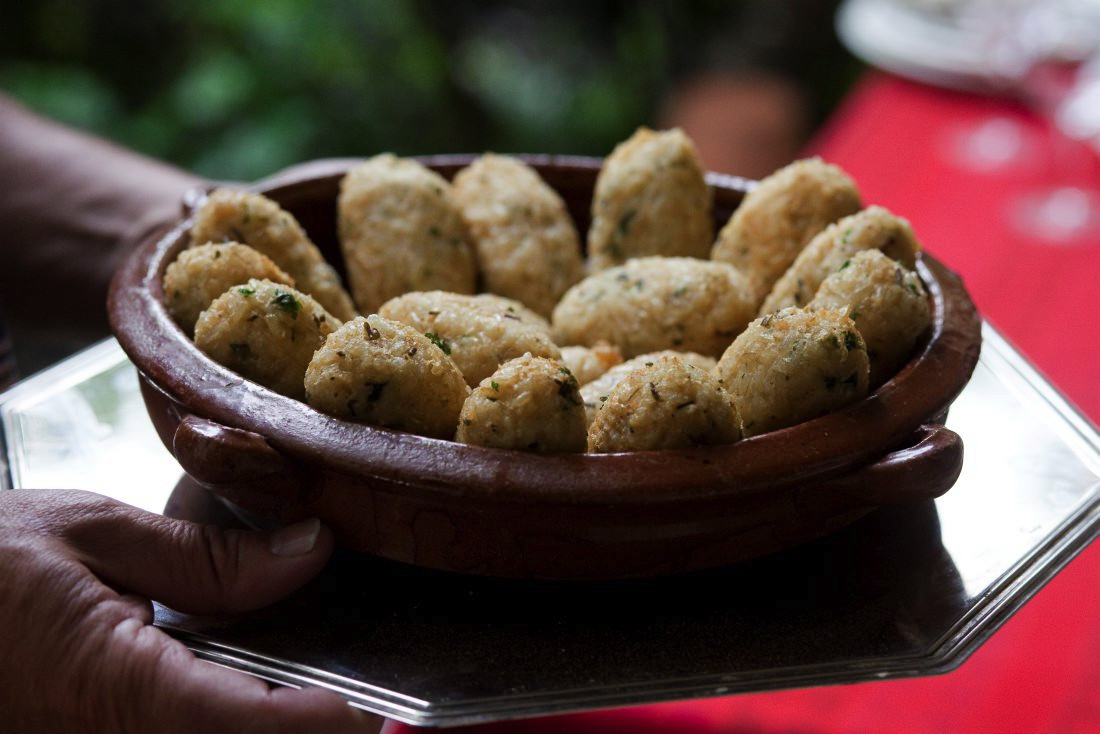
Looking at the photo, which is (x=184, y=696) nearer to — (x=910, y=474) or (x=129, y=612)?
(x=129, y=612)

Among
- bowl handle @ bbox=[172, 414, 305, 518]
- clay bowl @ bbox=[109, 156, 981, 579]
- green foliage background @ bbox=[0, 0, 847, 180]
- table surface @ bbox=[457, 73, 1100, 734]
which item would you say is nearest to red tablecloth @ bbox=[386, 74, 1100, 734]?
table surface @ bbox=[457, 73, 1100, 734]

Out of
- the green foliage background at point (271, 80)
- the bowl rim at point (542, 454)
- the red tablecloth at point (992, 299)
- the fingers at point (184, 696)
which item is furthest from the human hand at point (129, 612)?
the green foliage background at point (271, 80)

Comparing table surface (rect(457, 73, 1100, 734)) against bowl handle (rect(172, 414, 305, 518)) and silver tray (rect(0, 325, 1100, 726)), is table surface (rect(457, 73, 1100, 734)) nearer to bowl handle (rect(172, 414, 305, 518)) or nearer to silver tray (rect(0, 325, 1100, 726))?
silver tray (rect(0, 325, 1100, 726))

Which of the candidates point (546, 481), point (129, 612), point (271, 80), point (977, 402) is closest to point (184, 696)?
point (129, 612)

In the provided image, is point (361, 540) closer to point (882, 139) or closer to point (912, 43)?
point (882, 139)

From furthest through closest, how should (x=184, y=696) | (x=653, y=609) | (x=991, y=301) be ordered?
(x=991, y=301) < (x=653, y=609) < (x=184, y=696)

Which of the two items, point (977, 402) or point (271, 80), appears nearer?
point (977, 402)

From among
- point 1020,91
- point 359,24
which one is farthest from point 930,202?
point 359,24
